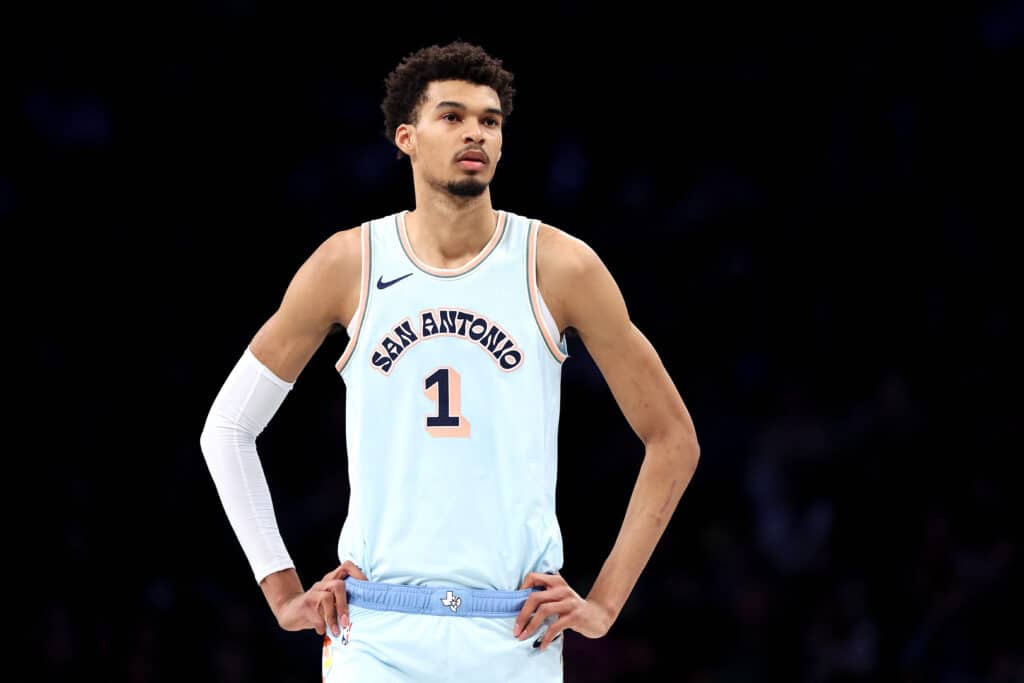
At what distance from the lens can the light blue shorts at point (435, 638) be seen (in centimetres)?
280

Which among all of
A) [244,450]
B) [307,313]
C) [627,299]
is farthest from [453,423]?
[627,299]

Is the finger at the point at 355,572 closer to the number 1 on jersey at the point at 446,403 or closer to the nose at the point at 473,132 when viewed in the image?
the number 1 on jersey at the point at 446,403

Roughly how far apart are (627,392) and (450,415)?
414 mm

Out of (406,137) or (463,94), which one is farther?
(406,137)

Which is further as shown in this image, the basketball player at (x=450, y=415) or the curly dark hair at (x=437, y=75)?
the curly dark hair at (x=437, y=75)

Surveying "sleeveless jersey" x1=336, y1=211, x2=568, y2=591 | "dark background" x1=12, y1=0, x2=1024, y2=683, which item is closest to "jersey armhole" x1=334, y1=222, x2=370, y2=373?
"sleeveless jersey" x1=336, y1=211, x2=568, y2=591

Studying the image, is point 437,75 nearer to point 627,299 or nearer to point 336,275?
point 336,275

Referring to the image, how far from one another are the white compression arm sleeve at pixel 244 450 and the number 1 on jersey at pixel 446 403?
15.6 inches

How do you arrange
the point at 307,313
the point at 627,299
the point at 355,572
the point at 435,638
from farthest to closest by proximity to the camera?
the point at 627,299
the point at 307,313
the point at 355,572
the point at 435,638

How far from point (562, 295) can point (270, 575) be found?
0.90 metres

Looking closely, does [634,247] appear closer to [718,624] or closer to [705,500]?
[705,500]

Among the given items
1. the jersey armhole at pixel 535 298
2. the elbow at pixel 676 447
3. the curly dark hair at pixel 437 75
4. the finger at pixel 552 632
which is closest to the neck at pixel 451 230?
the jersey armhole at pixel 535 298

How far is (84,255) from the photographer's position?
5.69 meters

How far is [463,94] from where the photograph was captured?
297cm
